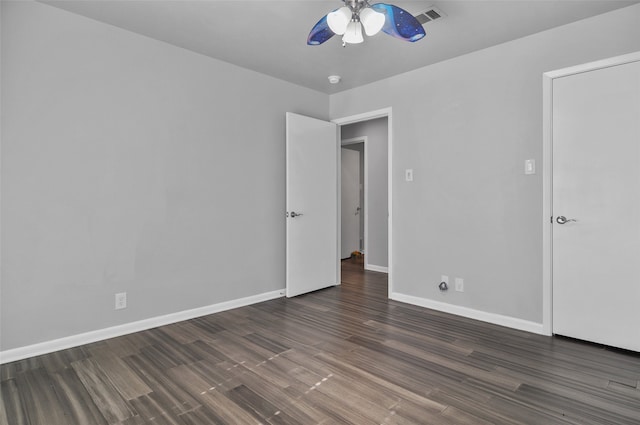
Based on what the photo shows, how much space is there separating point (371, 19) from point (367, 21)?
0.10ft

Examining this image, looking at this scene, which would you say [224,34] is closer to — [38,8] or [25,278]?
[38,8]

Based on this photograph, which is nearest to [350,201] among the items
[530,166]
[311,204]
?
[311,204]

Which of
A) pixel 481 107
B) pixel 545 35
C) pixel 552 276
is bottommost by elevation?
pixel 552 276

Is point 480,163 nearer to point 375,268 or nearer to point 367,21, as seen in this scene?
point 367,21

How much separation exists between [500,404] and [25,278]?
310 cm

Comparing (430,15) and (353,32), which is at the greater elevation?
(430,15)

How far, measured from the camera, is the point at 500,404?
193 centimetres

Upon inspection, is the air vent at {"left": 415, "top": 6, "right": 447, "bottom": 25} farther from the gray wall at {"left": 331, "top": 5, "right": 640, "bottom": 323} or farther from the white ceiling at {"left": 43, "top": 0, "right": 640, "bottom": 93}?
the gray wall at {"left": 331, "top": 5, "right": 640, "bottom": 323}

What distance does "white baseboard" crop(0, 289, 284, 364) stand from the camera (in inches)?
Result: 96.7

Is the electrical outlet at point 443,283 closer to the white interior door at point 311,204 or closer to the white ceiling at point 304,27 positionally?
the white interior door at point 311,204

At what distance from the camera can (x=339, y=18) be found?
6.85ft

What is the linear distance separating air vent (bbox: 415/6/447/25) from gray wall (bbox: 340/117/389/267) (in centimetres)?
288

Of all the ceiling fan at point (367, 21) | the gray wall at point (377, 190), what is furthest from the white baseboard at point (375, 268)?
the ceiling fan at point (367, 21)

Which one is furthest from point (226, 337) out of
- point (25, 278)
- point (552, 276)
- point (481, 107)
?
point (481, 107)
